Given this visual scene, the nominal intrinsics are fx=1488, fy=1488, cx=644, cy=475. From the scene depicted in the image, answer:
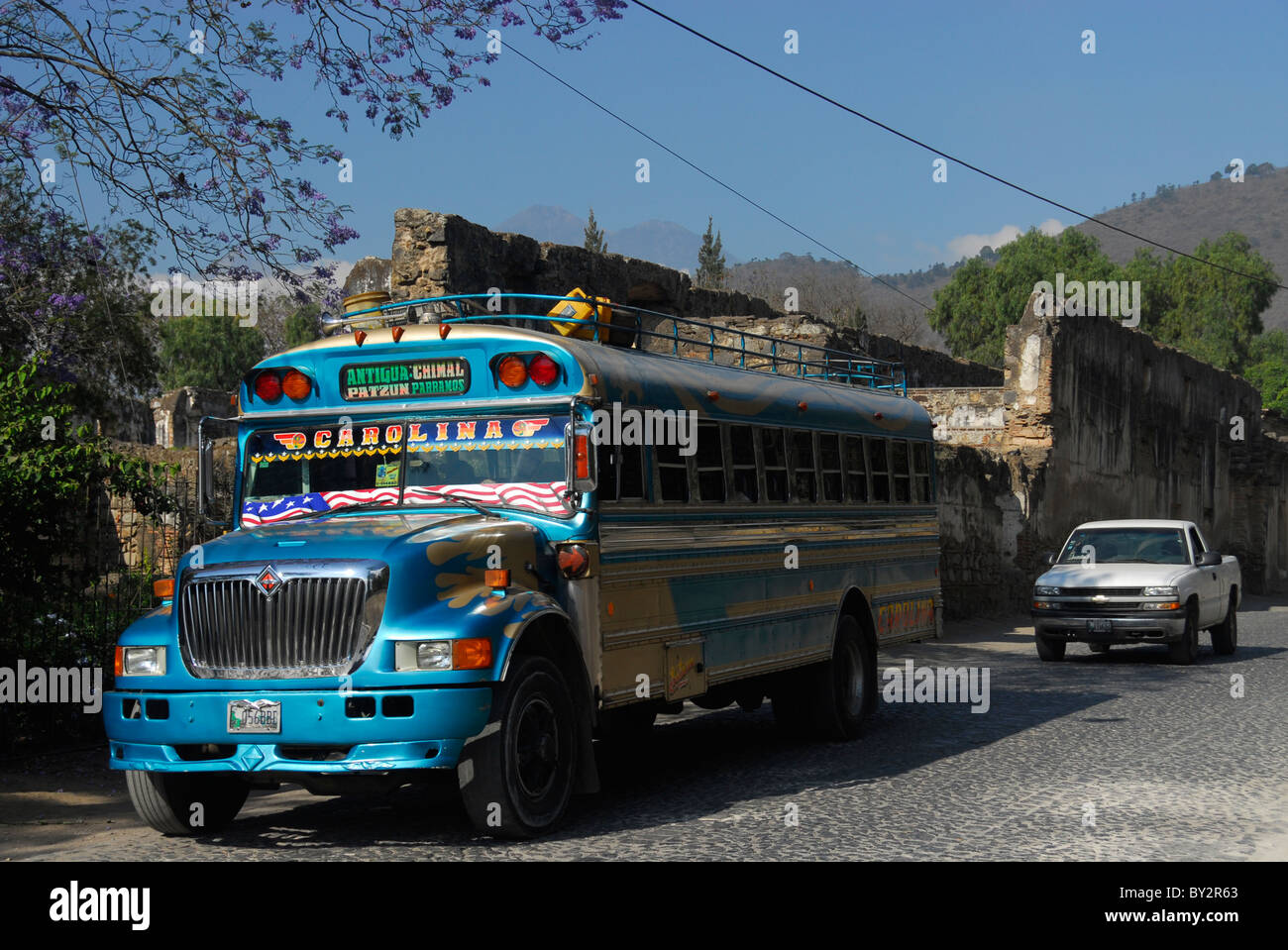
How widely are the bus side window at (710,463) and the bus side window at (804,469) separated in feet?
4.33

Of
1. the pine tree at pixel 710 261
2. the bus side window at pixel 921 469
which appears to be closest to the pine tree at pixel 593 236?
the pine tree at pixel 710 261

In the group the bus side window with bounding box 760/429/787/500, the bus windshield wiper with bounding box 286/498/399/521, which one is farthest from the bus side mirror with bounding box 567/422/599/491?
the bus side window with bounding box 760/429/787/500

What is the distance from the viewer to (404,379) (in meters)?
8.77

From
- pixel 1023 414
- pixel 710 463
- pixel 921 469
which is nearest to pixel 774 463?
pixel 710 463

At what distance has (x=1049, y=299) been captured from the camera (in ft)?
98.1

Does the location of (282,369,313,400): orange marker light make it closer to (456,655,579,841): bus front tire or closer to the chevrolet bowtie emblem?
the chevrolet bowtie emblem

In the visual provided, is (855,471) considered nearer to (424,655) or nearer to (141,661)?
(424,655)

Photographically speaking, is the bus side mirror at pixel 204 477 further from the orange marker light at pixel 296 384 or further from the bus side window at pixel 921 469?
the bus side window at pixel 921 469

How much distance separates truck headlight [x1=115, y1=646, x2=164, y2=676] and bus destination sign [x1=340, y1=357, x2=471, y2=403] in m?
2.00

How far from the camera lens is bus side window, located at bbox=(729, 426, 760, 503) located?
10344 millimetres

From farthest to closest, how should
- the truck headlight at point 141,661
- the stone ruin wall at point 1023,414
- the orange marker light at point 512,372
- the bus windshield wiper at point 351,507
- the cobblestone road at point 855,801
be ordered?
the stone ruin wall at point 1023,414
the bus windshield wiper at point 351,507
the orange marker light at point 512,372
the cobblestone road at point 855,801
the truck headlight at point 141,661

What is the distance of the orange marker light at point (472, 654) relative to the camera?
23.6 feet
